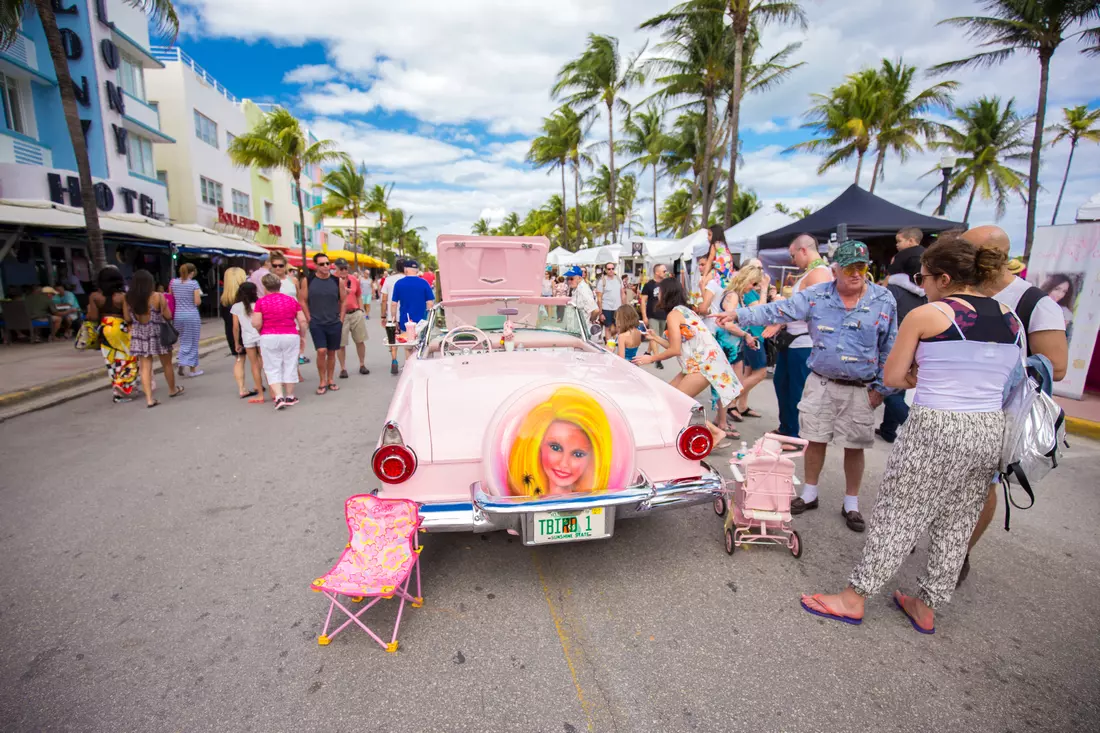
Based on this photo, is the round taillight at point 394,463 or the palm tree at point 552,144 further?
the palm tree at point 552,144

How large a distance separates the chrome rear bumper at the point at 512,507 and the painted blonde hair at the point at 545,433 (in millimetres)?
79

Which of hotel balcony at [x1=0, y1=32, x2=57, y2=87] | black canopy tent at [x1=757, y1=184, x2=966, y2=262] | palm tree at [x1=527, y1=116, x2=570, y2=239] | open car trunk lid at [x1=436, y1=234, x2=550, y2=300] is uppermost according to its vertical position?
palm tree at [x1=527, y1=116, x2=570, y2=239]

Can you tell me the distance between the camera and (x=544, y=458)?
8.46 ft

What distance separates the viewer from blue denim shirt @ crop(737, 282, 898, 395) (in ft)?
11.0

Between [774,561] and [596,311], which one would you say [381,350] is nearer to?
[596,311]

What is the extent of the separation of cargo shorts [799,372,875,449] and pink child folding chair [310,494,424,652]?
8.64ft

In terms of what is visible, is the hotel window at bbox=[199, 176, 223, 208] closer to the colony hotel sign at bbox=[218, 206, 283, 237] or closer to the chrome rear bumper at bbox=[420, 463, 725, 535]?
the colony hotel sign at bbox=[218, 206, 283, 237]

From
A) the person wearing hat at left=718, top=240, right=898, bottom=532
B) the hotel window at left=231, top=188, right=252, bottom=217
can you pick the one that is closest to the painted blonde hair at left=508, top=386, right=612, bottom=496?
the person wearing hat at left=718, top=240, right=898, bottom=532

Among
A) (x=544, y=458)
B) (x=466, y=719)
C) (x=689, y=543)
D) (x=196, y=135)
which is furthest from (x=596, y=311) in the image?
→ (x=196, y=135)

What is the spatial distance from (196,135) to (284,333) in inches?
943

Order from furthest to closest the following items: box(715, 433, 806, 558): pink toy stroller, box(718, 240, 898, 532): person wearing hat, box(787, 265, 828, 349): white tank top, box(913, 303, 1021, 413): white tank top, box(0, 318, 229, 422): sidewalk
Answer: box(0, 318, 229, 422): sidewalk < box(787, 265, 828, 349): white tank top < box(718, 240, 898, 532): person wearing hat < box(715, 433, 806, 558): pink toy stroller < box(913, 303, 1021, 413): white tank top

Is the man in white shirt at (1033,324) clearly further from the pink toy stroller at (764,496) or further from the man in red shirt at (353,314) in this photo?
the man in red shirt at (353,314)

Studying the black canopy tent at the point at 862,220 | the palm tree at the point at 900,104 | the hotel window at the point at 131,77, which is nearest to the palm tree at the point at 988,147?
the palm tree at the point at 900,104

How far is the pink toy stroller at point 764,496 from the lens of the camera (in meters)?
3.14
